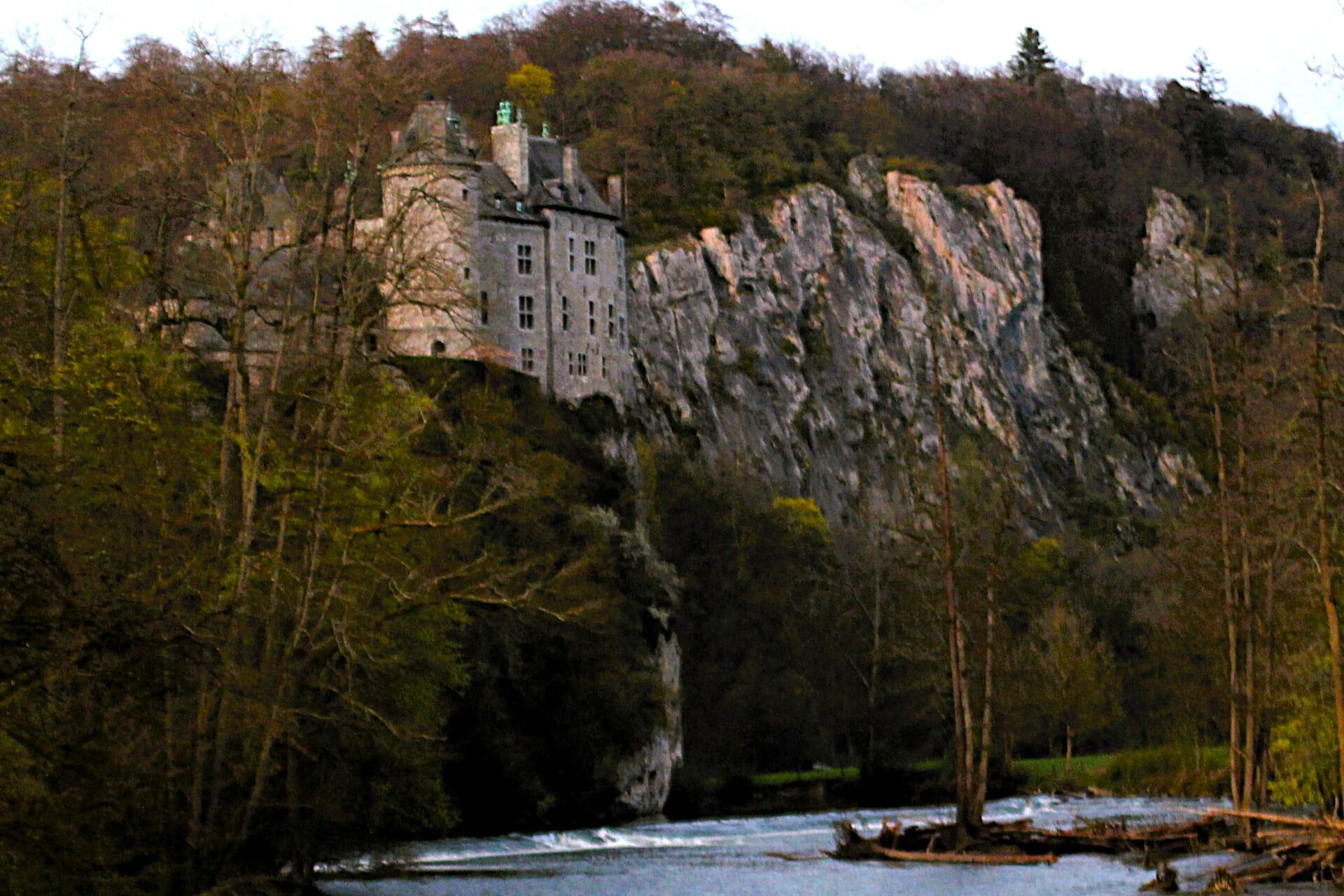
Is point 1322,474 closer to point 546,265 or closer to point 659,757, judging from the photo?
point 659,757

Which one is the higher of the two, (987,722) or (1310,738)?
(987,722)

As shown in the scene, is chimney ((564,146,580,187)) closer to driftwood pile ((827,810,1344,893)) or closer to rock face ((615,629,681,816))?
rock face ((615,629,681,816))

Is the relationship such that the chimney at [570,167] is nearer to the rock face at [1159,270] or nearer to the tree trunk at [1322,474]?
the tree trunk at [1322,474]

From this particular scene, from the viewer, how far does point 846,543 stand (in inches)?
4400

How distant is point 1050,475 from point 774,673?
80.6m

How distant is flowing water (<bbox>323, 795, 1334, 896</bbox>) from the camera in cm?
3597

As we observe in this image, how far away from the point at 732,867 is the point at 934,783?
106 feet

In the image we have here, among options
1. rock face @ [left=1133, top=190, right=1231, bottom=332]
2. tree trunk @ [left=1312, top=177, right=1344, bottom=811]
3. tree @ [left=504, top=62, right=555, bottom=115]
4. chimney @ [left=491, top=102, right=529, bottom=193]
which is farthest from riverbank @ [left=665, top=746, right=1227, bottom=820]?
rock face @ [left=1133, top=190, right=1231, bottom=332]

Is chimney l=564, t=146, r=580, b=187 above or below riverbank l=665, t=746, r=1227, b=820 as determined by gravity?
above

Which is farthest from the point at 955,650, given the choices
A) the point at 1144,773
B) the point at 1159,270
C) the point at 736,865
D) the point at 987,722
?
the point at 1159,270

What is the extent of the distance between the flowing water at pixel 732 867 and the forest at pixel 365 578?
1.64 meters

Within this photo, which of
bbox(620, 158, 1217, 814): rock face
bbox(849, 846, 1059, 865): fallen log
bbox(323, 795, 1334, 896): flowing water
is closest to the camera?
bbox(323, 795, 1334, 896): flowing water

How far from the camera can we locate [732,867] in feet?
147

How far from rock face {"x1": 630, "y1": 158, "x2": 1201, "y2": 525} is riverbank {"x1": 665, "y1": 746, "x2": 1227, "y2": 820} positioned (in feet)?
124
